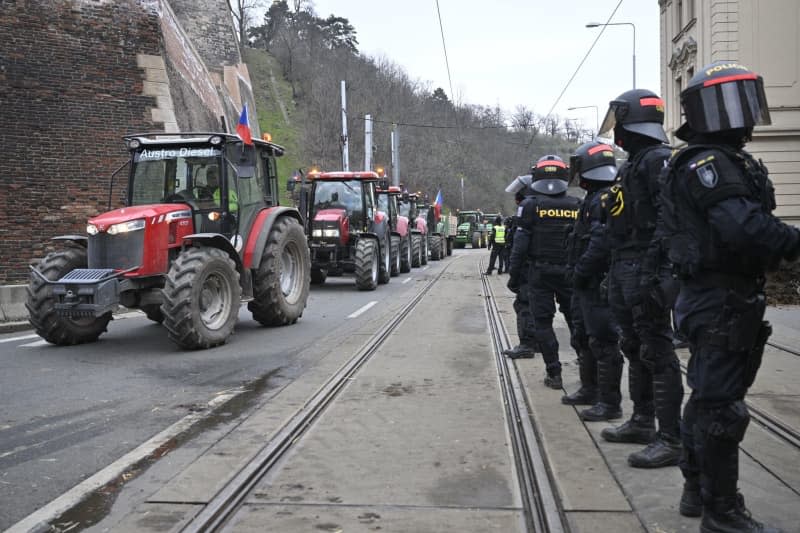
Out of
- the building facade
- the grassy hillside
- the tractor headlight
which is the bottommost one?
the tractor headlight

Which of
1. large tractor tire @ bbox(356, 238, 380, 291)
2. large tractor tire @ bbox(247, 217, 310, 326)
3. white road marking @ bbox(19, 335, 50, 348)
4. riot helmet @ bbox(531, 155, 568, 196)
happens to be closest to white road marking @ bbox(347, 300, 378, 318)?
large tractor tire @ bbox(247, 217, 310, 326)

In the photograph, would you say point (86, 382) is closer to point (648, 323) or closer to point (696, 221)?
point (648, 323)

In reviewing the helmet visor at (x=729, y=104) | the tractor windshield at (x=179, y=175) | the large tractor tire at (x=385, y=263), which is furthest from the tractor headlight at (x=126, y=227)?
the large tractor tire at (x=385, y=263)

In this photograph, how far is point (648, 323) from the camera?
4.30 metres

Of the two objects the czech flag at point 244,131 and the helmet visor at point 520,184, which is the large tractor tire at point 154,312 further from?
the helmet visor at point 520,184

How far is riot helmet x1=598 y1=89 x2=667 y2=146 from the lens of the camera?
15.0ft

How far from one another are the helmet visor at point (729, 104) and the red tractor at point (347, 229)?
13.9 meters

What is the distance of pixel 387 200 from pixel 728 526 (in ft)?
64.6

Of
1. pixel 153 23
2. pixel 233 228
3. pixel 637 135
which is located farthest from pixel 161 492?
pixel 153 23

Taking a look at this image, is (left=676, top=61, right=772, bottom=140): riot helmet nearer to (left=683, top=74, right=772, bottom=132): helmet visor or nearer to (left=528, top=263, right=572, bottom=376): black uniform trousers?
(left=683, top=74, right=772, bottom=132): helmet visor

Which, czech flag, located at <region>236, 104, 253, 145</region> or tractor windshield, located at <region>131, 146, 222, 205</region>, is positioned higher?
czech flag, located at <region>236, 104, 253, 145</region>

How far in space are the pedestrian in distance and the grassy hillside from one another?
52.0 m

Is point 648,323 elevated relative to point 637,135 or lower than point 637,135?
lower

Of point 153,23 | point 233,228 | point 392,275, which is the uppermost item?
point 153,23
